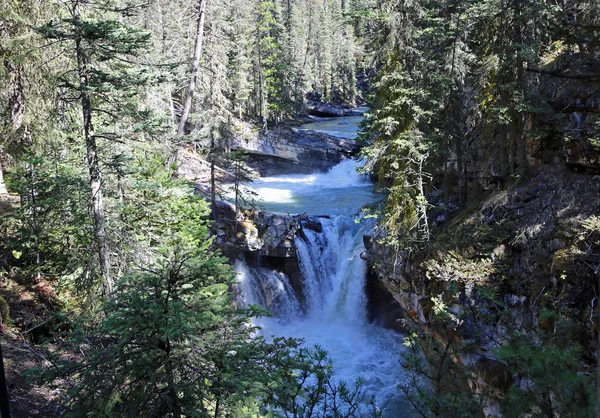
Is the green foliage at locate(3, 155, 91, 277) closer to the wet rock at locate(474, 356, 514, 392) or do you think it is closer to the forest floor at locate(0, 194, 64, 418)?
the forest floor at locate(0, 194, 64, 418)

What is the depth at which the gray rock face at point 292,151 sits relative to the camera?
3434 cm

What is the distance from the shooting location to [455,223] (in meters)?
13.3

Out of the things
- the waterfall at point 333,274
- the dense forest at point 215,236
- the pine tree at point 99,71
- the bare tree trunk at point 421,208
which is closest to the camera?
the dense forest at point 215,236

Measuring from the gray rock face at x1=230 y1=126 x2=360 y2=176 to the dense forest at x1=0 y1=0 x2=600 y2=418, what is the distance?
16488mm

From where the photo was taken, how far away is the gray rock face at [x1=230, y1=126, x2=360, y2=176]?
3434cm

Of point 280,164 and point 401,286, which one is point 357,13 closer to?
point 401,286

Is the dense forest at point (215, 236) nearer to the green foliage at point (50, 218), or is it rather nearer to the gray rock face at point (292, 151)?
the green foliage at point (50, 218)

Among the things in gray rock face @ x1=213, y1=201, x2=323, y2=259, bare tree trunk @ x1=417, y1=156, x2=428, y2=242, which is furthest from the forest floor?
bare tree trunk @ x1=417, y1=156, x2=428, y2=242

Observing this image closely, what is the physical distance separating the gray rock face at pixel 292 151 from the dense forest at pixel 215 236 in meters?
16.5

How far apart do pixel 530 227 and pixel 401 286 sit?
4609mm

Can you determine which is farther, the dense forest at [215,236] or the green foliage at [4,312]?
the green foliage at [4,312]

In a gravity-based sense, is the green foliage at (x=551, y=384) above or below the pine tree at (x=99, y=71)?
below

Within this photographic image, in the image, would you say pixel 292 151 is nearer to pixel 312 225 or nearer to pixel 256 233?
pixel 312 225

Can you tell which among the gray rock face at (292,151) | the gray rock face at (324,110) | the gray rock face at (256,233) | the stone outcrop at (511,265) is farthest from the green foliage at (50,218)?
the gray rock face at (324,110)
